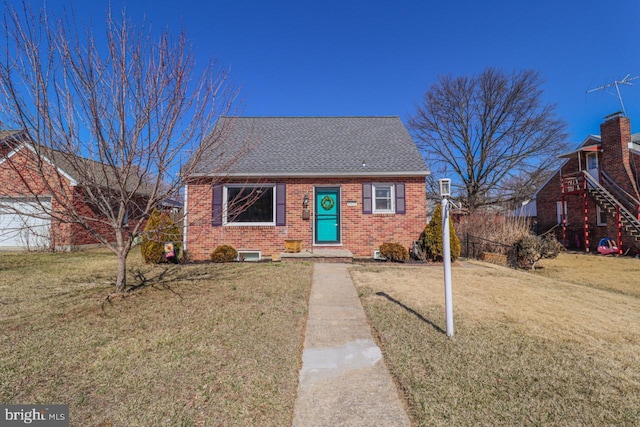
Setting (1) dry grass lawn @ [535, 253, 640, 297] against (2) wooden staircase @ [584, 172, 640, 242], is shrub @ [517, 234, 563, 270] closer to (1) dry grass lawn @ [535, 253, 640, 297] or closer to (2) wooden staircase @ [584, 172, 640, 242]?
(1) dry grass lawn @ [535, 253, 640, 297]

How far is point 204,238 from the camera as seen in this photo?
34.0ft

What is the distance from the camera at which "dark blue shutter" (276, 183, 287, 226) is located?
34.4 feet

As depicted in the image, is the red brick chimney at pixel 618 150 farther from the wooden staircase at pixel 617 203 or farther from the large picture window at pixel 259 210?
the large picture window at pixel 259 210

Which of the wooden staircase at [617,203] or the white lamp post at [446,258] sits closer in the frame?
the white lamp post at [446,258]

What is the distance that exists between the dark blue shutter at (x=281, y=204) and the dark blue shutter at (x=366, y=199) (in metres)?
2.80

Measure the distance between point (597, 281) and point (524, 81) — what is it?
19.7 meters

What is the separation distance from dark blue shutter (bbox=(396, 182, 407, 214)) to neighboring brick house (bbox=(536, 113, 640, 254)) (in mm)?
11150

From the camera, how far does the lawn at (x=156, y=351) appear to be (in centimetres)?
217

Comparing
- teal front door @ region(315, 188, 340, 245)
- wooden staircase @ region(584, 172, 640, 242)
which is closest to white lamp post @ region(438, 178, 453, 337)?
teal front door @ region(315, 188, 340, 245)

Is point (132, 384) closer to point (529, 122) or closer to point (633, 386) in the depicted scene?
point (633, 386)

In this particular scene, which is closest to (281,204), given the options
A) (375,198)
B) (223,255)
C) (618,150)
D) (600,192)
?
(223,255)

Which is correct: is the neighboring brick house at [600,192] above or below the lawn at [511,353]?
above

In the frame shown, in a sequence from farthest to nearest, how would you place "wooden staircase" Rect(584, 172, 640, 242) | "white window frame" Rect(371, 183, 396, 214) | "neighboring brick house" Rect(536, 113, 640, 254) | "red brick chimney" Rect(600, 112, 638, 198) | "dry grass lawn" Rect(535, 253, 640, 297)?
1. "red brick chimney" Rect(600, 112, 638, 198)
2. "neighboring brick house" Rect(536, 113, 640, 254)
3. "wooden staircase" Rect(584, 172, 640, 242)
4. "white window frame" Rect(371, 183, 396, 214)
5. "dry grass lawn" Rect(535, 253, 640, 297)

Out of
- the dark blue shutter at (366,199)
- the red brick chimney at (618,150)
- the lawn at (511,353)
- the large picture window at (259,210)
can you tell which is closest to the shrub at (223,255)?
the large picture window at (259,210)
